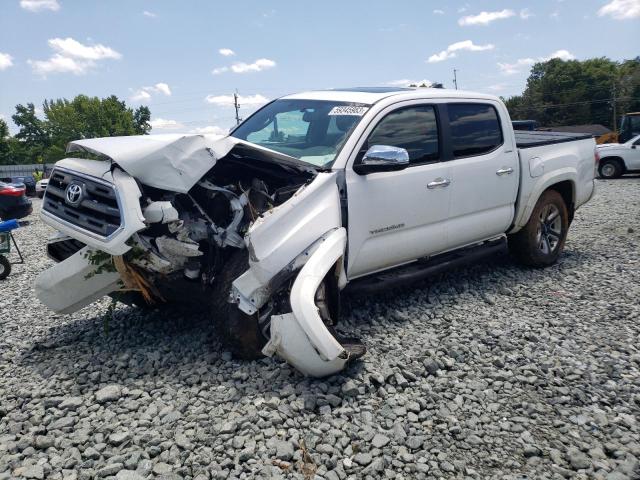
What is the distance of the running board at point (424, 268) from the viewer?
427cm

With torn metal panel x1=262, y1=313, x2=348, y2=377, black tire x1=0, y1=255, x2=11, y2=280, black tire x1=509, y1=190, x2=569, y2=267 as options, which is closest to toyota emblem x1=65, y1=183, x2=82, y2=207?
torn metal panel x1=262, y1=313, x2=348, y2=377

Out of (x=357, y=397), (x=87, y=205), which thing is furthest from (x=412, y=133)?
(x=87, y=205)

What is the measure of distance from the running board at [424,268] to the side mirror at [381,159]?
900 millimetres

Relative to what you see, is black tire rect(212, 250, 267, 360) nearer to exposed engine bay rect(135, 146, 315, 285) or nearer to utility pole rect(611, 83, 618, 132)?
exposed engine bay rect(135, 146, 315, 285)

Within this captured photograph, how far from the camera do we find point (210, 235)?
367cm

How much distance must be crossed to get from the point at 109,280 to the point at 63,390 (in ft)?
2.59

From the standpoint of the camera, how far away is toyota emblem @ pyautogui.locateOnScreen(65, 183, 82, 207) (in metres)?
3.56

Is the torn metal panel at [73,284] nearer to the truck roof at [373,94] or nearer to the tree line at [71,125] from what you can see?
the truck roof at [373,94]

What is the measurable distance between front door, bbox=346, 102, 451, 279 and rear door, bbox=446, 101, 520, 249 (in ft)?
0.57

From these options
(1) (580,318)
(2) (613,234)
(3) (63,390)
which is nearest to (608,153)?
(2) (613,234)

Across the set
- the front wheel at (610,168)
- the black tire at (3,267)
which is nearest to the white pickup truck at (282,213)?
the black tire at (3,267)

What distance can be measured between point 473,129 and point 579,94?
2926 inches

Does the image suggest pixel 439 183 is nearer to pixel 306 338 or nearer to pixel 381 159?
pixel 381 159

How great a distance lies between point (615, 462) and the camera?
2.66m
